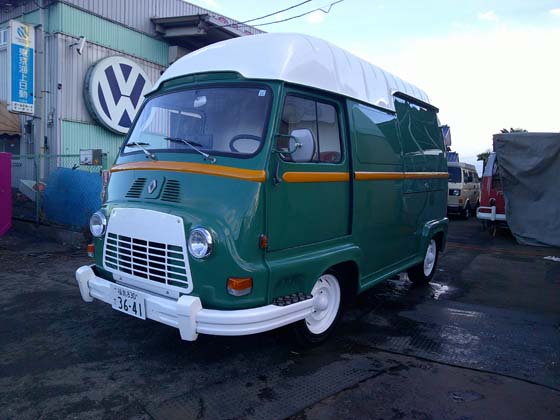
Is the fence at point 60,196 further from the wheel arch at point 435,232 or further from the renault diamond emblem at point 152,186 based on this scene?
the wheel arch at point 435,232

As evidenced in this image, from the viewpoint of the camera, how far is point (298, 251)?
152 inches

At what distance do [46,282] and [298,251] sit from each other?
4349mm

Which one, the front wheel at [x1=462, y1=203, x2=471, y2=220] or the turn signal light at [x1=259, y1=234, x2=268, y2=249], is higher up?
the turn signal light at [x1=259, y1=234, x2=268, y2=249]

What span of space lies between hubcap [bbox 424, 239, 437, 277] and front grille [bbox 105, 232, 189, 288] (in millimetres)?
4467

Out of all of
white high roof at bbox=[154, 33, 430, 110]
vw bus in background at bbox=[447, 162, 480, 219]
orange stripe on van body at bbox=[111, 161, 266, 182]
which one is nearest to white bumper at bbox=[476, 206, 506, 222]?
vw bus in background at bbox=[447, 162, 480, 219]

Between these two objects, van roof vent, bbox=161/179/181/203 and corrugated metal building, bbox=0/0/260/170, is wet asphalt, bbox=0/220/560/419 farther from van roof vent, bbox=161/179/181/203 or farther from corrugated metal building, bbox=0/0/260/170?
corrugated metal building, bbox=0/0/260/170

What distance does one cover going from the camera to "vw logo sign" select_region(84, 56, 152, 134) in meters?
11.8

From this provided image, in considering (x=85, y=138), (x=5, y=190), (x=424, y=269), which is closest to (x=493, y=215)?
(x=424, y=269)

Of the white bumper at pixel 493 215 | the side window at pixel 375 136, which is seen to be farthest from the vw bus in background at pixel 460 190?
the side window at pixel 375 136

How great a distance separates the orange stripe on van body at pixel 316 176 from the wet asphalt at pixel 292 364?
1.37 metres

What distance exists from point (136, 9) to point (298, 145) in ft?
37.6

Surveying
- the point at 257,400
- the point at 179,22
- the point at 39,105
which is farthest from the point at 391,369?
the point at 179,22

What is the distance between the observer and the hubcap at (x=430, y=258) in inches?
272

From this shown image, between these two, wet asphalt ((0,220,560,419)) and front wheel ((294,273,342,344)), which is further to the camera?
front wheel ((294,273,342,344))
